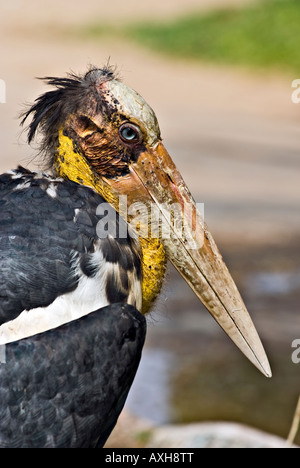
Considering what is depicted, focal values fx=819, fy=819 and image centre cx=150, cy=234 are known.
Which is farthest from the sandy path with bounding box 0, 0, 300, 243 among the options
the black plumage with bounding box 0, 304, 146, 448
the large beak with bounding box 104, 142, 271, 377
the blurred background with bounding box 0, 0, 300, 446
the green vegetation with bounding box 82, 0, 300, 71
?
the black plumage with bounding box 0, 304, 146, 448

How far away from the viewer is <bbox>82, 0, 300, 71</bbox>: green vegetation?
17516mm

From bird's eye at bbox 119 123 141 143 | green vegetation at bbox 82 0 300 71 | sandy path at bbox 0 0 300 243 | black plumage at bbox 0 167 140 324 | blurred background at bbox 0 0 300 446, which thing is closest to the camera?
black plumage at bbox 0 167 140 324

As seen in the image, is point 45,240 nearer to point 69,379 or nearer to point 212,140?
point 69,379

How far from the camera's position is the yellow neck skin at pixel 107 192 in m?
3.87

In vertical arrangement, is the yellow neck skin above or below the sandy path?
below

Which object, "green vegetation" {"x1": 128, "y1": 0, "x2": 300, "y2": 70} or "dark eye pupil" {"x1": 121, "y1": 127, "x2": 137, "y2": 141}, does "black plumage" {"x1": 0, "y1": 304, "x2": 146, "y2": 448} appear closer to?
"dark eye pupil" {"x1": 121, "y1": 127, "x2": 137, "y2": 141}

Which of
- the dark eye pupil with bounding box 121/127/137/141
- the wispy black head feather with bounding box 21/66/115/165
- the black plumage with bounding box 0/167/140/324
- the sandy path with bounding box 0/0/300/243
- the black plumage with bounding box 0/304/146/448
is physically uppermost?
the sandy path with bounding box 0/0/300/243

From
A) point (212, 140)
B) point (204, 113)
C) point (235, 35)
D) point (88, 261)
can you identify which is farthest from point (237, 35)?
point (88, 261)

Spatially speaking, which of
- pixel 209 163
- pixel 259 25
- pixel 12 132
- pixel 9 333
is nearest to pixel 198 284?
pixel 9 333

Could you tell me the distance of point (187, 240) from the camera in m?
3.83

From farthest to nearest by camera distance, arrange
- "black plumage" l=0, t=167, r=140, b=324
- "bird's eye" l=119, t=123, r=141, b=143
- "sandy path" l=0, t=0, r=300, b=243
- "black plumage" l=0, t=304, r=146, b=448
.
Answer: "sandy path" l=0, t=0, r=300, b=243
"bird's eye" l=119, t=123, r=141, b=143
"black plumage" l=0, t=167, r=140, b=324
"black plumage" l=0, t=304, r=146, b=448

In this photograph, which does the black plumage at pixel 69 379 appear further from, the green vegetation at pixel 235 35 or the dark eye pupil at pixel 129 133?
the green vegetation at pixel 235 35

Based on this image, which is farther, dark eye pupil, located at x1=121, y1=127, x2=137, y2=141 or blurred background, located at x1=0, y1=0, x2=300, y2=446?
blurred background, located at x1=0, y1=0, x2=300, y2=446

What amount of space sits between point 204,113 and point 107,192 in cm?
1158
